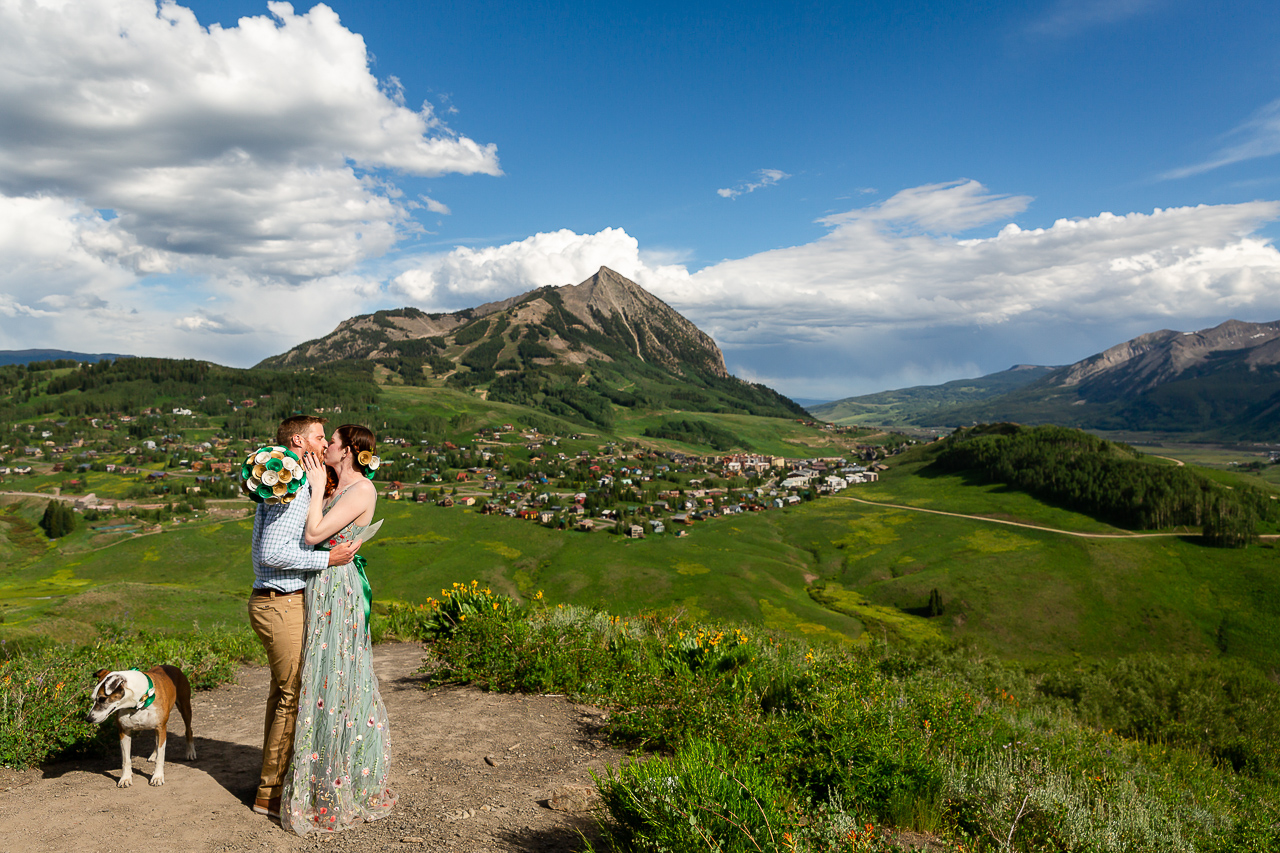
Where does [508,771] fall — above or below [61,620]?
above

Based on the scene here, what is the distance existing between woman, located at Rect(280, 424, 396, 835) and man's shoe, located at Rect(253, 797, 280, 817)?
1.09 feet

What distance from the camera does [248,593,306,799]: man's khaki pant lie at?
6.15 metres

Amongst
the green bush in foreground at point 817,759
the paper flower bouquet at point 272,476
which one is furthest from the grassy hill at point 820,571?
the paper flower bouquet at point 272,476

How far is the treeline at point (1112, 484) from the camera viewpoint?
121750 mm

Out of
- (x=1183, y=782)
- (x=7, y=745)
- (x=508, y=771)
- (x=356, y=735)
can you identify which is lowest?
(x=1183, y=782)

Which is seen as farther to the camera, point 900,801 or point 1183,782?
point 1183,782

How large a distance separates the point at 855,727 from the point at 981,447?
19147cm

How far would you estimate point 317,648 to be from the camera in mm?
6223

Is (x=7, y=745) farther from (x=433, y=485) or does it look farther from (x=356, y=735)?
(x=433, y=485)

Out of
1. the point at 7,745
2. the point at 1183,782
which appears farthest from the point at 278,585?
A: the point at 1183,782

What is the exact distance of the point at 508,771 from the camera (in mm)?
7578

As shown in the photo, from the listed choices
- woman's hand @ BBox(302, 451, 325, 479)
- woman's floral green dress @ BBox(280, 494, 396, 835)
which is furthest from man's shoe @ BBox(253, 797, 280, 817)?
woman's hand @ BBox(302, 451, 325, 479)

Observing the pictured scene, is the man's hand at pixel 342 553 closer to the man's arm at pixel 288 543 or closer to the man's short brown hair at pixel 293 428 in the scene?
the man's arm at pixel 288 543

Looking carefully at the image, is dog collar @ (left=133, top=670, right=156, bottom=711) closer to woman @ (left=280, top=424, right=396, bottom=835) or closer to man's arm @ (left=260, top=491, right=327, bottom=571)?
woman @ (left=280, top=424, right=396, bottom=835)
